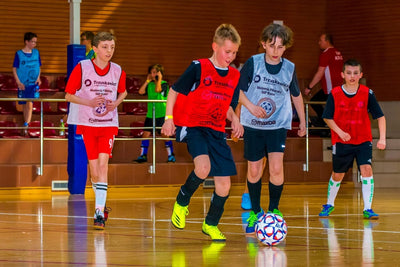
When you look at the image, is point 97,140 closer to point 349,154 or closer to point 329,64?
point 349,154

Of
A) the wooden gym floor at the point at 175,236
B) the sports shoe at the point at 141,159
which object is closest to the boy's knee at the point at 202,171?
the wooden gym floor at the point at 175,236

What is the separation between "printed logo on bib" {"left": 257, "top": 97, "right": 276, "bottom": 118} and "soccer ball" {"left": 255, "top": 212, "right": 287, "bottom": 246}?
131 cm

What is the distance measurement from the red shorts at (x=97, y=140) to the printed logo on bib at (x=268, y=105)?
5.16 feet

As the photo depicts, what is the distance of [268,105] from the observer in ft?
25.3

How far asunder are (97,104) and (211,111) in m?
1.72

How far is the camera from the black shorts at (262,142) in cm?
766

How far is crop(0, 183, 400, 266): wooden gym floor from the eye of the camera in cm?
593

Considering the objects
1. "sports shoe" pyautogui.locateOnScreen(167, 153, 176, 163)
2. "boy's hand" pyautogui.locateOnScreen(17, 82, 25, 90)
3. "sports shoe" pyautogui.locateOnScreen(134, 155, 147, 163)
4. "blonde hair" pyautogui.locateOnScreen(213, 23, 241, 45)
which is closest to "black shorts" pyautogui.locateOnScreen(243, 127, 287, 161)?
"blonde hair" pyautogui.locateOnScreen(213, 23, 241, 45)

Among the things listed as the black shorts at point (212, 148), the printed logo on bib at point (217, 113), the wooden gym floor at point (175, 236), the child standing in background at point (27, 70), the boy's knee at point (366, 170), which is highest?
the child standing in background at point (27, 70)

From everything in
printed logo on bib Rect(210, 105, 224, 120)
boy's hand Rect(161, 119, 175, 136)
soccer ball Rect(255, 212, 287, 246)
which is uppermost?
printed logo on bib Rect(210, 105, 224, 120)

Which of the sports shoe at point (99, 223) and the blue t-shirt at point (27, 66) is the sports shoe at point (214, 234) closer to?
the sports shoe at point (99, 223)

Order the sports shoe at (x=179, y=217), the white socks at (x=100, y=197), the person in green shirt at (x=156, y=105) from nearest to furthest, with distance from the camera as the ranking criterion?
the sports shoe at (x=179, y=217)
the white socks at (x=100, y=197)
the person in green shirt at (x=156, y=105)

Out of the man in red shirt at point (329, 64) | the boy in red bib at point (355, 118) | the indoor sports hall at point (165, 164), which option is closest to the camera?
the indoor sports hall at point (165, 164)

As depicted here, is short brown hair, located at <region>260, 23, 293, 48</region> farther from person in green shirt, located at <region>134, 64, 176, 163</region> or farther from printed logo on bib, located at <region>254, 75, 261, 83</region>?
person in green shirt, located at <region>134, 64, 176, 163</region>
